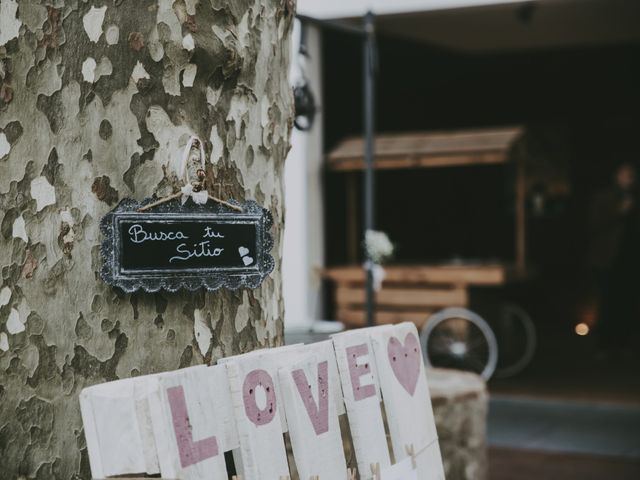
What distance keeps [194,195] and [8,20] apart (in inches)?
18.8

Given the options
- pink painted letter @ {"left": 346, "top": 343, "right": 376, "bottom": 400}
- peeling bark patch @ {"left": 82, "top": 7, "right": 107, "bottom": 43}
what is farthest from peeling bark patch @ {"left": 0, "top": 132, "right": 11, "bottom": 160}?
pink painted letter @ {"left": 346, "top": 343, "right": 376, "bottom": 400}

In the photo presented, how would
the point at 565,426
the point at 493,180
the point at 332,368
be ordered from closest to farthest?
the point at 332,368 < the point at 565,426 < the point at 493,180

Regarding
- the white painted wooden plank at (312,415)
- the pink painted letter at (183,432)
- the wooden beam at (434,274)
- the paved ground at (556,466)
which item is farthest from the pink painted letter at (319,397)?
the wooden beam at (434,274)

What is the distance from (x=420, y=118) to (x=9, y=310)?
11063 mm

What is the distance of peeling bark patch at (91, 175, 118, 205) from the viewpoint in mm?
1895

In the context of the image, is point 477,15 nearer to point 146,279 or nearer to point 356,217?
point 356,217

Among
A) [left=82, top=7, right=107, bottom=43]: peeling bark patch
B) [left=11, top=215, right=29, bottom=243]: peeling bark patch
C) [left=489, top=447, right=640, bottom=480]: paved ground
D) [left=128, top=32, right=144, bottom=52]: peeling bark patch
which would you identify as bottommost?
[left=489, top=447, right=640, bottom=480]: paved ground

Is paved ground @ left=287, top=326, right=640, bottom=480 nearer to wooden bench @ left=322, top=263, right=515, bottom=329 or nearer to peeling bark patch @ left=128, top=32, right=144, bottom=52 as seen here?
wooden bench @ left=322, top=263, right=515, bottom=329

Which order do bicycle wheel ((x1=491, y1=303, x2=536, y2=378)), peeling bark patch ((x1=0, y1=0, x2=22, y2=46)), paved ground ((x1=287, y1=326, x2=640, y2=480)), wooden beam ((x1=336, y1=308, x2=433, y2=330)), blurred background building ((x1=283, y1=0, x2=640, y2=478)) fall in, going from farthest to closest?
bicycle wheel ((x1=491, y1=303, x2=536, y2=378)) → wooden beam ((x1=336, y1=308, x2=433, y2=330)) → blurred background building ((x1=283, y1=0, x2=640, y2=478)) → paved ground ((x1=287, y1=326, x2=640, y2=480)) → peeling bark patch ((x1=0, y1=0, x2=22, y2=46))

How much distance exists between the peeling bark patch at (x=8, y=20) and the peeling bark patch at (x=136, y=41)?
21 centimetres

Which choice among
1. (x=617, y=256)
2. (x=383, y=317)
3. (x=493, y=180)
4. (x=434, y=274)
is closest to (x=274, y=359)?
(x=434, y=274)

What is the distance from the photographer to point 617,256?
31.8ft

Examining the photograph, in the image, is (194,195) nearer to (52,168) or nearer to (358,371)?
(52,168)

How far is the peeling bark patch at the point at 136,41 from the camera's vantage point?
1.91 metres
